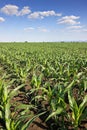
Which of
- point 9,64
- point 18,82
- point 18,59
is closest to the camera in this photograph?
point 18,82

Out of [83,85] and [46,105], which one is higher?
[83,85]

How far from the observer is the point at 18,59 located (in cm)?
1178

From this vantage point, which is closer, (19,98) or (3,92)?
(3,92)

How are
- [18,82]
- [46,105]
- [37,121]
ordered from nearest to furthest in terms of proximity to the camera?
[37,121], [46,105], [18,82]

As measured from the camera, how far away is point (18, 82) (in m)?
6.41

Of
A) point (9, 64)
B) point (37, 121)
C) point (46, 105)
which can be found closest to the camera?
point (37, 121)

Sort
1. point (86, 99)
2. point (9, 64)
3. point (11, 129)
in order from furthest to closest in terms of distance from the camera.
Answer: point (9, 64)
point (86, 99)
point (11, 129)

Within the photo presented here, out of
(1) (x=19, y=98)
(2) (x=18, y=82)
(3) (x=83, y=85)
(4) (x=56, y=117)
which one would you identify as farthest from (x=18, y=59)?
(4) (x=56, y=117)

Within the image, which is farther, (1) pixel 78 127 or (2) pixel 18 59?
(2) pixel 18 59

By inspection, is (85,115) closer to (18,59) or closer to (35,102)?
(35,102)

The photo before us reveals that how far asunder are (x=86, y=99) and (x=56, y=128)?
0.72m

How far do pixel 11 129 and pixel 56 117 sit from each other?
89cm

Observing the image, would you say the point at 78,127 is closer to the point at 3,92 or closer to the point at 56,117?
the point at 56,117

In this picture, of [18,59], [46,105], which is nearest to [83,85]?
[46,105]
